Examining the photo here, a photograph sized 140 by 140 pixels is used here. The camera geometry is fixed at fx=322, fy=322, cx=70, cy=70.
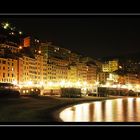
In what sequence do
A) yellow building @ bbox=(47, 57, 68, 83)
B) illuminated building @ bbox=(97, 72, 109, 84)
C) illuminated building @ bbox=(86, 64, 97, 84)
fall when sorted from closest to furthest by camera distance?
yellow building @ bbox=(47, 57, 68, 83), illuminated building @ bbox=(97, 72, 109, 84), illuminated building @ bbox=(86, 64, 97, 84)

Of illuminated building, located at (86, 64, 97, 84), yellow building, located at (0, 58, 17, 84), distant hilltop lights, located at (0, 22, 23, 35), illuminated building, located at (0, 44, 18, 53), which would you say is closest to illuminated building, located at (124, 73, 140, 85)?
illuminated building, located at (86, 64, 97, 84)

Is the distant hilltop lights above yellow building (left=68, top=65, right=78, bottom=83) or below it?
above

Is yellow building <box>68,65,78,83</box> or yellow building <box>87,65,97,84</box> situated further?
yellow building <box>87,65,97,84</box>

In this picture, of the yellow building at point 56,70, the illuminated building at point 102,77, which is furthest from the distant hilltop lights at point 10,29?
the illuminated building at point 102,77

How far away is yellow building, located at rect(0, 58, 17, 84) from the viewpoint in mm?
28000

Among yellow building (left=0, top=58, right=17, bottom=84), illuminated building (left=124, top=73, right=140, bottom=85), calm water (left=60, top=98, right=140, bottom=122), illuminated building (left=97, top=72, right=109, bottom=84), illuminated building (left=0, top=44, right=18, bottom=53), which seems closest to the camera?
calm water (left=60, top=98, right=140, bottom=122)

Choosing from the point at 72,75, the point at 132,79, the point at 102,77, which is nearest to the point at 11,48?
the point at 72,75

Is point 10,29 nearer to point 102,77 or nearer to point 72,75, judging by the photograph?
point 72,75

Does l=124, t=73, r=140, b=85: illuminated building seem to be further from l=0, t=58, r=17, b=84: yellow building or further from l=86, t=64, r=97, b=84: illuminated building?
l=0, t=58, r=17, b=84: yellow building

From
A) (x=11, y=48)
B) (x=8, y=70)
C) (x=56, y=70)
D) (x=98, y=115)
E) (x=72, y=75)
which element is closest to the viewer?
(x=98, y=115)

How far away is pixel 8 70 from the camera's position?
1171 inches
